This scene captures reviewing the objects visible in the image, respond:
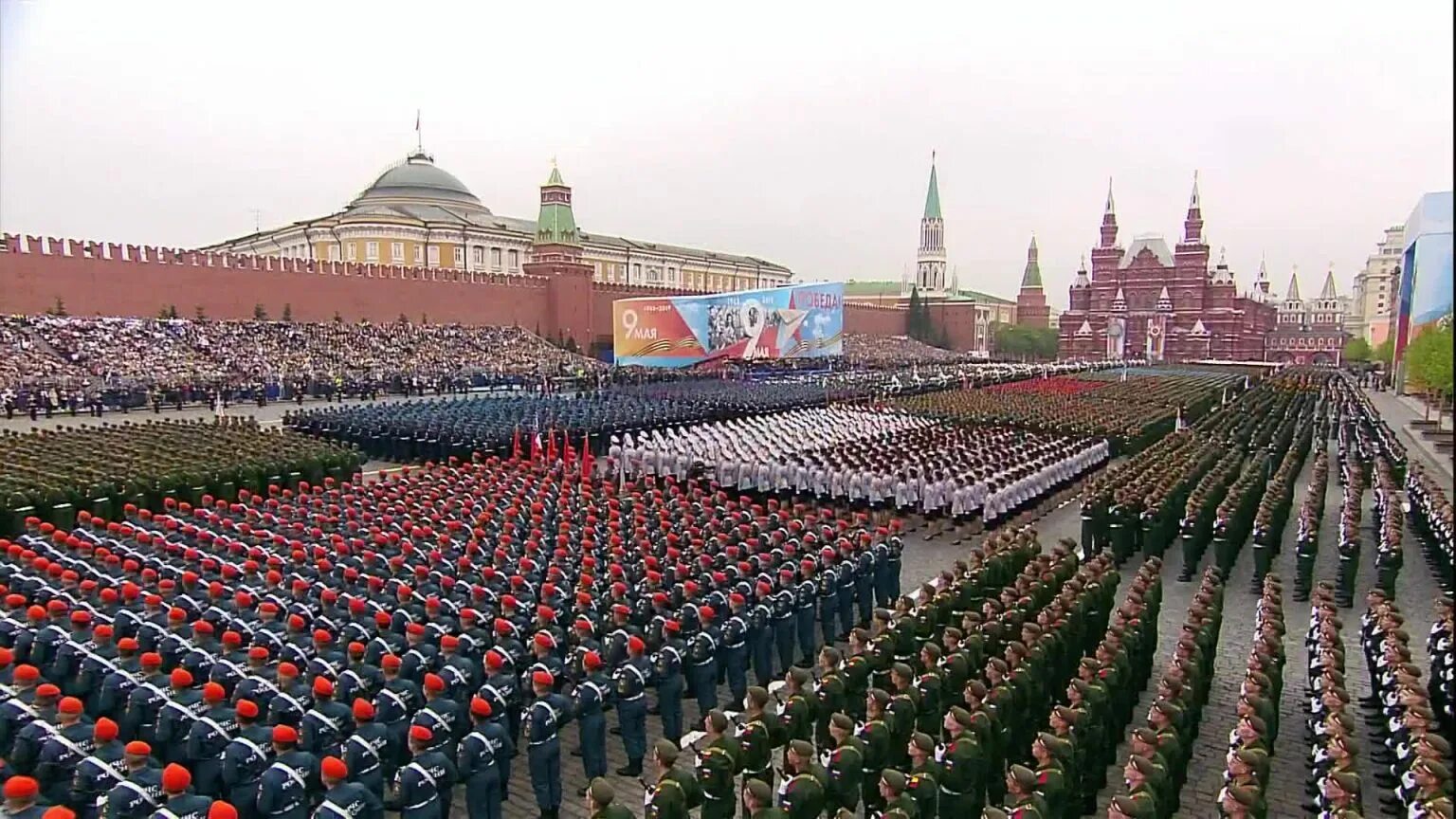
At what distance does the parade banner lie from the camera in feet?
113

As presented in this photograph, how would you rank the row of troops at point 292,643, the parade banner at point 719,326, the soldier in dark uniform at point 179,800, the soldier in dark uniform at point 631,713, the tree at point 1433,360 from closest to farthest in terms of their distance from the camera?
the soldier in dark uniform at point 179,800, the row of troops at point 292,643, the soldier in dark uniform at point 631,713, the tree at point 1433,360, the parade banner at point 719,326

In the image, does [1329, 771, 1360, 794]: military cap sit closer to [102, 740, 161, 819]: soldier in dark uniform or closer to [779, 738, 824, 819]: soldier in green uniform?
[779, 738, 824, 819]: soldier in green uniform

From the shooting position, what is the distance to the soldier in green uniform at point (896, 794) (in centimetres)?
424

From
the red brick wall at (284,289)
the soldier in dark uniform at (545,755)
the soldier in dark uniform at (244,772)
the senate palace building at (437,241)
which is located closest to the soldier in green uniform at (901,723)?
the soldier in dark uniform at (545,755)

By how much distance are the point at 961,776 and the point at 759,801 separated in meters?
1.12

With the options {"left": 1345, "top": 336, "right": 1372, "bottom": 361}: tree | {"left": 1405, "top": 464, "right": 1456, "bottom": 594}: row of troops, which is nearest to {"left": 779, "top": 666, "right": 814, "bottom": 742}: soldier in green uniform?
{"left": 1405, "top": 464, "right": 1456, "bottom": 594}: row of troops

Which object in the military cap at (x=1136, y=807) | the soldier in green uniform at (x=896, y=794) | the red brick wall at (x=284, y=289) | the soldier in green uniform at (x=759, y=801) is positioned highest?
the red brick wall at (x=284, y=289)

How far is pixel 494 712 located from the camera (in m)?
5.38

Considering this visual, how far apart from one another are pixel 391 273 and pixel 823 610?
1398 inches

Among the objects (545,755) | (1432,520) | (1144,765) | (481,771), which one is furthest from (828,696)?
(1432,520)

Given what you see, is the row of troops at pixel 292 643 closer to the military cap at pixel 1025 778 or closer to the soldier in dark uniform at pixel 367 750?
the soldier in dark uniform at pixel 367 750

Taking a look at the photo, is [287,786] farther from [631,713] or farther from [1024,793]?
[1024,793]

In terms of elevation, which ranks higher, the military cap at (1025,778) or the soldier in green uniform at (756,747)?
the military cap at (1025,778)

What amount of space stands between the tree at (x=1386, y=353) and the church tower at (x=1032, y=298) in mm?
34059
